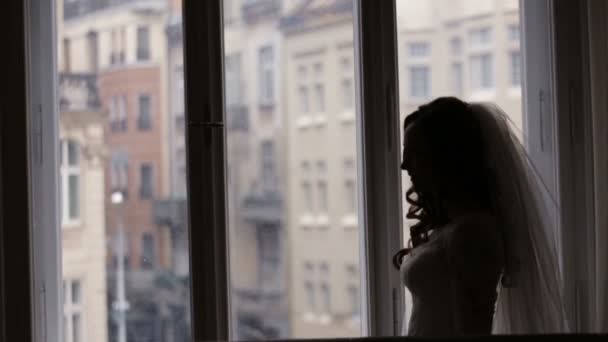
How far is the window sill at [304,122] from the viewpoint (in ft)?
8.48

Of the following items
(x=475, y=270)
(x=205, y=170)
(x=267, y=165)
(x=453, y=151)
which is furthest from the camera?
(x=267, y=165)

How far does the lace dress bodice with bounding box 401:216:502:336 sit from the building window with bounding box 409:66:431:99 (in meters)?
0.65

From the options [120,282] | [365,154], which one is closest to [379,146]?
[365,154]

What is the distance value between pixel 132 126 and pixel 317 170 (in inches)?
24.6

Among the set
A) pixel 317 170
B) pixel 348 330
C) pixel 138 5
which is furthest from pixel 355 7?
pixel 348 330

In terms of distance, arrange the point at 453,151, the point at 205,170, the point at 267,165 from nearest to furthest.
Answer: the point at 453,151
the point at 205,170
the point at 267,165

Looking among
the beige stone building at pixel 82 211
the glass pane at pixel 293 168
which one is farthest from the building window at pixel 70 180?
the glass pane at pixel 293 168

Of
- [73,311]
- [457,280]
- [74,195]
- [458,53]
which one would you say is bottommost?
[73,311]

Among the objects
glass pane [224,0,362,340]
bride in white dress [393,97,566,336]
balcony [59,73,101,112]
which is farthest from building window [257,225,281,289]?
balcony [59,73,101,112]

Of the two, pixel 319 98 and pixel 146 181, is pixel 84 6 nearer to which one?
pixel 146 181

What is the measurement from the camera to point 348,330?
8.54 ft

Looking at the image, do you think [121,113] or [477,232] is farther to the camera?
[121,113]

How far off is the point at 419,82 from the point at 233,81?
2.05 ft

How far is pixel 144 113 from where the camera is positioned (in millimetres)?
2523
